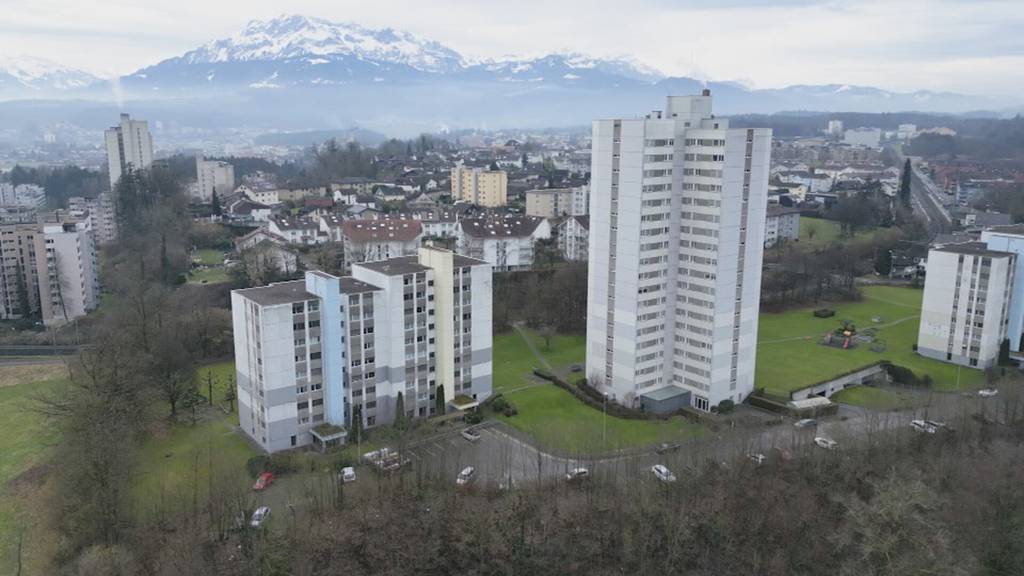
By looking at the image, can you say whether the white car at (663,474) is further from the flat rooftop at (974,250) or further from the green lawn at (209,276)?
the green lawn at (209,276)

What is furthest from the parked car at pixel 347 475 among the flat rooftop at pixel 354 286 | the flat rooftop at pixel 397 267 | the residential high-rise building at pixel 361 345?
the flat rooftop at pixel 397 267

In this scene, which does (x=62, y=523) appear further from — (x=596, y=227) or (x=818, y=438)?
(x=818, y=438)

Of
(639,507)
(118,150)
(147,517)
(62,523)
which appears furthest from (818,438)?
(118,150)

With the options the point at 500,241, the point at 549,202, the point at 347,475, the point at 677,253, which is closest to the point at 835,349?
the point at 677,253

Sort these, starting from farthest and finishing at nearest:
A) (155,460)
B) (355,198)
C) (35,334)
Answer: (355,198)
(35,334)
(155,460)

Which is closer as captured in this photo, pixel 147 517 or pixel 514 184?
pixel 147 517

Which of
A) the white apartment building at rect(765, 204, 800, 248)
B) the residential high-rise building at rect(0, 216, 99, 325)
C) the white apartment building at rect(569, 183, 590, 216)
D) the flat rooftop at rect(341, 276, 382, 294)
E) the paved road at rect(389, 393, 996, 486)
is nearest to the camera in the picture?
the paved road at rect(389, 393, 996, 486)

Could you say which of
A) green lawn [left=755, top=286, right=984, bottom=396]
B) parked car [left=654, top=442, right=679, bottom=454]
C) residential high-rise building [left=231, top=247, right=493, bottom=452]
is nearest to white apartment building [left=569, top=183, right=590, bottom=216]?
green lawn [left=755, top=286, right=984, bottom=396]

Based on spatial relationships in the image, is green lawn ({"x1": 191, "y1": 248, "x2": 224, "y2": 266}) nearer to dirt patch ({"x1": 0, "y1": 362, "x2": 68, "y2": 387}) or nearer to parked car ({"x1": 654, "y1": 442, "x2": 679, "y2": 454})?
dirt patch ({"x1": 0, "y1": 362, "x2": 68, "y2": 387})
